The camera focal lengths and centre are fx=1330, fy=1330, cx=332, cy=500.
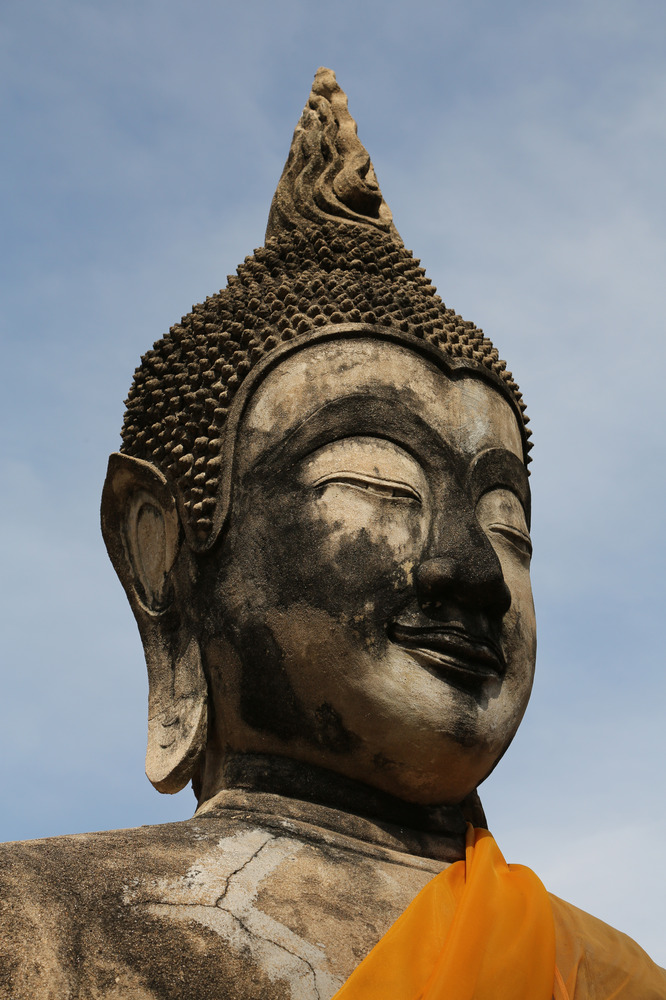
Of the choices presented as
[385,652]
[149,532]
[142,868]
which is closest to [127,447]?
[149,532]

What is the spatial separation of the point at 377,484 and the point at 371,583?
1.52ft

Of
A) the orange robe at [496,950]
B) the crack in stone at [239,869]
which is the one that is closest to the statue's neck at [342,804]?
the crack in stone at [239,869]

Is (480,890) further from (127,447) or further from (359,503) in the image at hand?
(127,447)

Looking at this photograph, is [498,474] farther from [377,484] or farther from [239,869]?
[239,869]

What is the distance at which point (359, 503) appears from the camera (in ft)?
18.6

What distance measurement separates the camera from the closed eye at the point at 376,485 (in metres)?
5.72

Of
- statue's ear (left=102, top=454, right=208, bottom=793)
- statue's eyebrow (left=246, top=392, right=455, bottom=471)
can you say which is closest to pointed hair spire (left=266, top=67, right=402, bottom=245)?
statue's eyebrow (left=246, top=392, right=455, bottom=471)

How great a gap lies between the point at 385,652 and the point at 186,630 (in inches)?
45.0

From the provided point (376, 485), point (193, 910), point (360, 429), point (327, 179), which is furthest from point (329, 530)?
point (327, 179)

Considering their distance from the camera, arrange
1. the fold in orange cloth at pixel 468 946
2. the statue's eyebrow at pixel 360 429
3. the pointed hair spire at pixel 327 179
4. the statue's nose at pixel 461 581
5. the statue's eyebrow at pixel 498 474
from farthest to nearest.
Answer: the pointed hair spire at pixel 327 179 → the statue's eyebrow at pixel 498 474 → the statue's eyebrow at pixel 360 429 → the statue's nose at pixel 461 581 → the fold in orange cloth at pixel 468 946

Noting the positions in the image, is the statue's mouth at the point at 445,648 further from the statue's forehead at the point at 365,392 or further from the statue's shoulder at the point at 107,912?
the statue's shoulder at the point at 107,912

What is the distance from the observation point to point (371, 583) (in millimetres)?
5508

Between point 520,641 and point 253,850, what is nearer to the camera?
point 253,850

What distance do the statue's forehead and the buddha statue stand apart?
1cm
